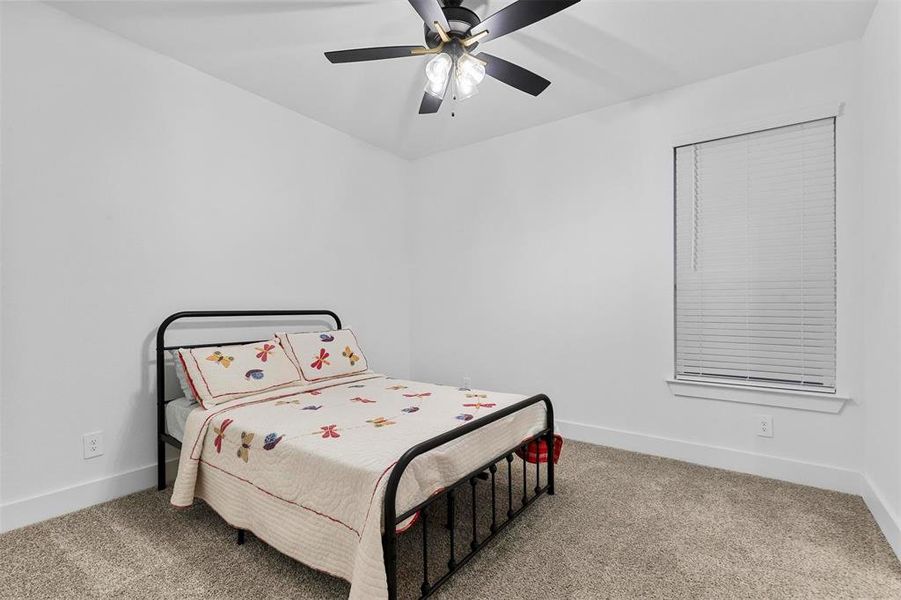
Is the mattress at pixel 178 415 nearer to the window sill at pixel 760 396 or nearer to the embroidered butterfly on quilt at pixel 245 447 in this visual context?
the embroidered butterfly on quilt at pixel 245 447

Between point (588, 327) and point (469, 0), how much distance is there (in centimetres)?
227

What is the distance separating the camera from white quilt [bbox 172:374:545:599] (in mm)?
1466

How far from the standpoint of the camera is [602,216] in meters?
3.31

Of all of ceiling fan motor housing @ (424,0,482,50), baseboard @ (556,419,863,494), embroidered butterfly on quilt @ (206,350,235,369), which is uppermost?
ceiling fan motor housing @ (424,0,482,50)

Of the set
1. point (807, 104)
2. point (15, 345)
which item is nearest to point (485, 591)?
point (15, 345)

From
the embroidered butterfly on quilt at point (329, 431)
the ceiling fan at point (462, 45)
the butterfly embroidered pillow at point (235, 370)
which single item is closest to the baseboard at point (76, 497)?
the butterfly embroidered pillow at point (235, 370)

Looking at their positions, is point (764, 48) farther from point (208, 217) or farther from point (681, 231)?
point (208, 217)

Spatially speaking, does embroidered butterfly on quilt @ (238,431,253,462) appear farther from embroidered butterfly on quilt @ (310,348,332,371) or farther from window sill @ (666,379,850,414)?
window sill @ (666,379,850,414)

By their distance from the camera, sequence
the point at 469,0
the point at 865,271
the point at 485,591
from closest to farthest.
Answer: the point at 485,591 < the point at 469,0 < the point at 865,271

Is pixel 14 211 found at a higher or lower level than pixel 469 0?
lower

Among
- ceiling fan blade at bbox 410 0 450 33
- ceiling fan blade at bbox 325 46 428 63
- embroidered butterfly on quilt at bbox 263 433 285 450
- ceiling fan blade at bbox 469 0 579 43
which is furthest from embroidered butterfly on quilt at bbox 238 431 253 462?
ceiling fan blade at bbox 469 0 579 43

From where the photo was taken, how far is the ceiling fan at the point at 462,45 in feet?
5.58

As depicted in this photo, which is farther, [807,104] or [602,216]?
[602,216]

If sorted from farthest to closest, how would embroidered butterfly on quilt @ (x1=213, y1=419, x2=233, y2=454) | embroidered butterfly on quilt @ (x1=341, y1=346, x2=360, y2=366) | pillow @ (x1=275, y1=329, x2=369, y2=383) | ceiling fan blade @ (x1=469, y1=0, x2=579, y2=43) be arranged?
1. embroidered butterfly on quilt @ (x1=341, y1=346, x2=360, y2=366)
2. pillow @ (x1=275, y1=329, x2=369, y2=383)
3. embroidered butterfly on quilt @ (x1=213, y1=419, x2=233, y2=454)
4. ceiling fan blade @ (x1=469, y1=0, x2=579, y2=43)
